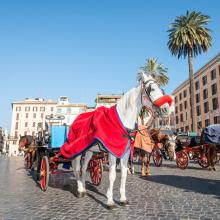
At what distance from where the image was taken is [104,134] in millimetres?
5805

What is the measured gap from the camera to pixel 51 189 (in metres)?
8.17

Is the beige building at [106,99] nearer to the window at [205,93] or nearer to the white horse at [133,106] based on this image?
the window at [205,93]

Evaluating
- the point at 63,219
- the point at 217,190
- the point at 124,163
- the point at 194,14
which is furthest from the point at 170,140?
the point at 194,14

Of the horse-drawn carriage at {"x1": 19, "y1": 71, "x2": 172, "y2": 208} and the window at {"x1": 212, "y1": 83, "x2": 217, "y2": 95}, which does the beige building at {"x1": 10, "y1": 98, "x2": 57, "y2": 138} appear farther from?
the horse-drawn carriage at {"x1": 19, "y1": 71, "x2": 172, "y2": 208}

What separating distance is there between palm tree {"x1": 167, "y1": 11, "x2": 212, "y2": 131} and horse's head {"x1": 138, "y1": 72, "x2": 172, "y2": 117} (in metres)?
25.8

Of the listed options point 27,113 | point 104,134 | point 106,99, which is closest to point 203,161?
point 104,134

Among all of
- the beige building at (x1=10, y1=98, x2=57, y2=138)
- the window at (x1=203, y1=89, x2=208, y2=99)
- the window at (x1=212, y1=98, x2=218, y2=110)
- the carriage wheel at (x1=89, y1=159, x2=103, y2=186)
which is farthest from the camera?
the beige building at (x1=10, y1=98, x2=57, y2=138)

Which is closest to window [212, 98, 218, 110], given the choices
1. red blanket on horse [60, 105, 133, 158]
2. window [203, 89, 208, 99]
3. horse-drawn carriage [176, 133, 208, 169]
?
window [203, 89, 208, 99]

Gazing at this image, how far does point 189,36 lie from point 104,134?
29.1 meters

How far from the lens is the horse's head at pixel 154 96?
5.64 metres

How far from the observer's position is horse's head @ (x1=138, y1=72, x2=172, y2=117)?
5645 mm

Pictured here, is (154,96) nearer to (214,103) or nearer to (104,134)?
(104,134)

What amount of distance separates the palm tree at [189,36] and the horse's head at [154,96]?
2579 centimetres

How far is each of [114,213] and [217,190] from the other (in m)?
4.06
